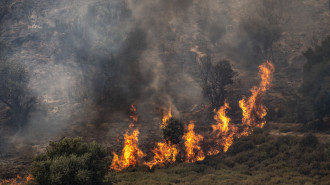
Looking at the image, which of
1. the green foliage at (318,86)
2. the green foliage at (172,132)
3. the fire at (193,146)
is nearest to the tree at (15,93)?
the green foliage at (172,132)

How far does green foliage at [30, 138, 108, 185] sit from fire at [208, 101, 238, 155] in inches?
789

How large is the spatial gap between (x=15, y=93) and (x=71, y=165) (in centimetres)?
3818

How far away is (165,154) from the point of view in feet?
141

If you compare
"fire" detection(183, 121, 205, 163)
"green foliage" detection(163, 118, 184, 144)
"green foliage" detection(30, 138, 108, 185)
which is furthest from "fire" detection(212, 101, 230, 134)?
"green foliage" detection(30, 138, 108, 185)

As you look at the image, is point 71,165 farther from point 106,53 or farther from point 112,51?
point 112,51

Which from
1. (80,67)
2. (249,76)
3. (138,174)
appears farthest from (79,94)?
(249,76)

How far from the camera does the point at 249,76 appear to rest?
220ft

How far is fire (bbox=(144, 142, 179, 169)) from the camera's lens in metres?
42.0

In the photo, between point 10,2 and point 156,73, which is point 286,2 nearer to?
point 156,73

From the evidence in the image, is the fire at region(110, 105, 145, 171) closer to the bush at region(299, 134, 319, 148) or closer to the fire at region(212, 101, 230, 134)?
the fire at region(212, 101, 230, 134)

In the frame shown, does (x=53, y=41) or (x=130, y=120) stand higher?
(x=53, y=41)

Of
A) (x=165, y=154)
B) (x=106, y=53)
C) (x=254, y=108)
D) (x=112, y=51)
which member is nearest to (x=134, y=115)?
(x=165, y=154)

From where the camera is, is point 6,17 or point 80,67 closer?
point 80,67

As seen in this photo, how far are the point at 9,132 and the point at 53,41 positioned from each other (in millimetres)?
38193
